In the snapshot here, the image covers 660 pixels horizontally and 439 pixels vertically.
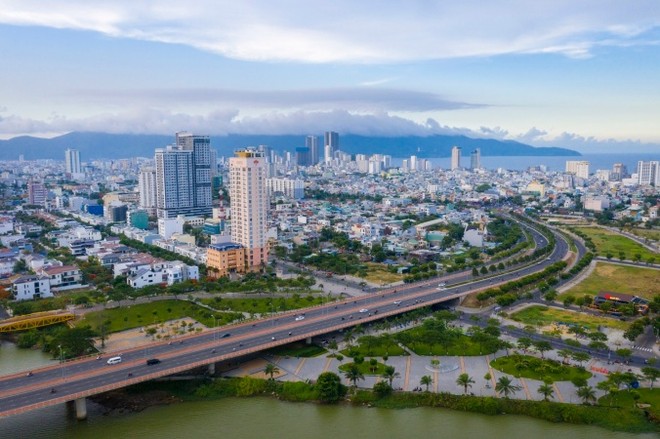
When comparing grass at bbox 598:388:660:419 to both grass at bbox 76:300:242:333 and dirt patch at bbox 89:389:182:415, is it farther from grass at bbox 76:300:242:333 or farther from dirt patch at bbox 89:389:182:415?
grass at bbox 76:300:242:333

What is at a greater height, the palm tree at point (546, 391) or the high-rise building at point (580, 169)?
the high-rise building at point (580, 169)

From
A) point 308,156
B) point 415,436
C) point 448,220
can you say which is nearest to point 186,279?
point 415,436

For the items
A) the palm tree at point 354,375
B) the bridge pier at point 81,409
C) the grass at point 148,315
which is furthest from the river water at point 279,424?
the grass at point 148,315

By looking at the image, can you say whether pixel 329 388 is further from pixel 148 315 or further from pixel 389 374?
pixel 148 315

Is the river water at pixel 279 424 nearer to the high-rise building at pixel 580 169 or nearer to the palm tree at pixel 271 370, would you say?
the palm tree at pixel 271 370

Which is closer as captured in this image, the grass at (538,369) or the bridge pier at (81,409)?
the bridge pier at (81,409)

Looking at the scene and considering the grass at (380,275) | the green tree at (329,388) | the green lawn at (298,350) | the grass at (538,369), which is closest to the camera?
the green tree at (329,388)
